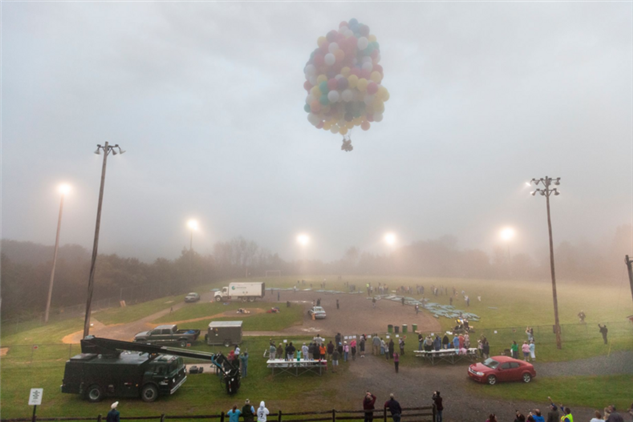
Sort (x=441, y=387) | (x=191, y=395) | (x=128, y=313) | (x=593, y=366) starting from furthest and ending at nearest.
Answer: (x=128, y=313) → (x=593, y=366) → (x=441, y=387) → (x=191, y=395)

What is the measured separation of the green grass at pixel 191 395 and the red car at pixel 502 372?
23.8ft

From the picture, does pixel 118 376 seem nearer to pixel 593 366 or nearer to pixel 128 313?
pixel 593 366

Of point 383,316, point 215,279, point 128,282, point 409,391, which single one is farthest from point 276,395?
point 215,279

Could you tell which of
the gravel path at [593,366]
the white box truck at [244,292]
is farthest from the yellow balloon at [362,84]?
the white box truck at [244,292]

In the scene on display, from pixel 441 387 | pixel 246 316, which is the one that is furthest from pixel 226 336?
pixel 441 387

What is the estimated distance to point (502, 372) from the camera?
57.1 ft

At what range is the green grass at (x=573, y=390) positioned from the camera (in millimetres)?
15234

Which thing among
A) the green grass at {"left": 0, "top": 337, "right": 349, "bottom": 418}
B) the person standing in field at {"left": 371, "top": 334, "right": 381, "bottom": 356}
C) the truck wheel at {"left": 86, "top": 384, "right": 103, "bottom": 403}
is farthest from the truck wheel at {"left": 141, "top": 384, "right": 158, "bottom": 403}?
the person standing in field at {"left": 371, "top": 334, "right": 381, "bottom": 356}

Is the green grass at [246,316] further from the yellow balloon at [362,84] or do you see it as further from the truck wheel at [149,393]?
the yellow balloon at [362,84]

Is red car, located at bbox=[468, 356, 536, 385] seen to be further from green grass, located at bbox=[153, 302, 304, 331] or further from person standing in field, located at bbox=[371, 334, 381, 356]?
green grass, located at bbox=[153, 302, 304, 331]

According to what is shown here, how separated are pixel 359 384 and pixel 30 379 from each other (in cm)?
1884

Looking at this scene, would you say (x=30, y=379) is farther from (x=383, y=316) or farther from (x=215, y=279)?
(x=215, y=279)

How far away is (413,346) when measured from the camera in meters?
25.2

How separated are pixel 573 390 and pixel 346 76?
19.7m
